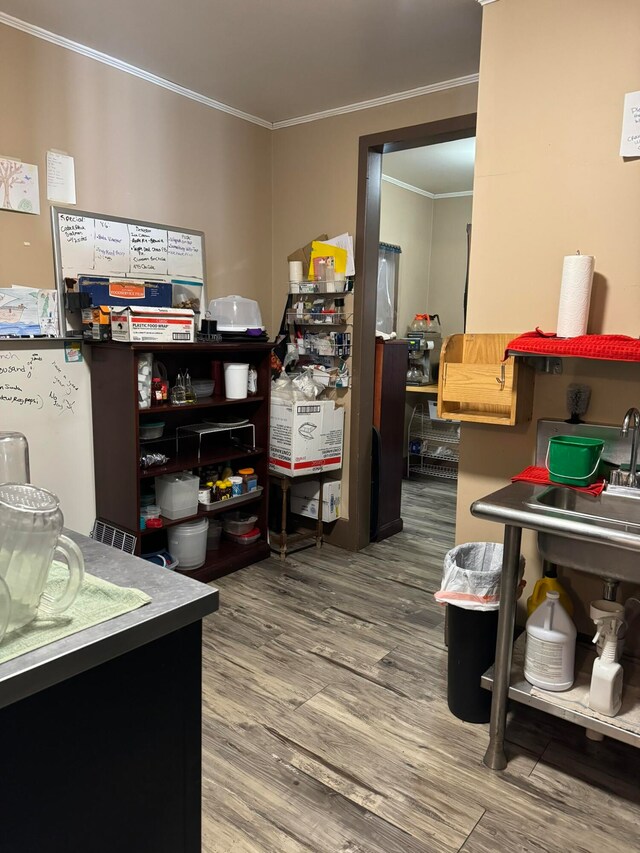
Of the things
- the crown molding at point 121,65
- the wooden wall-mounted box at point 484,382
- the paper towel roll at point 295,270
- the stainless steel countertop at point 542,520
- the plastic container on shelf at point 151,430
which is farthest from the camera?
the paper towel roll at point 295,270

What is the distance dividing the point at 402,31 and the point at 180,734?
2779 millimetres

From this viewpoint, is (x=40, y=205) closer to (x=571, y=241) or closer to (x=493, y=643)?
(x=571, y=241)

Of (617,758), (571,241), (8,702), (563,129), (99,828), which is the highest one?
(563,129)

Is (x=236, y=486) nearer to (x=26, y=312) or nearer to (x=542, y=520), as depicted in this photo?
(x=26, y=312)

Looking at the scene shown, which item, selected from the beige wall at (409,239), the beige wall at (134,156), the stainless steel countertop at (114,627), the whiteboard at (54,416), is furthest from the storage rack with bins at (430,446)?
the stainless steel countertop at (114,627)

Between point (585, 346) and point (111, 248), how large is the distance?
2.26 m

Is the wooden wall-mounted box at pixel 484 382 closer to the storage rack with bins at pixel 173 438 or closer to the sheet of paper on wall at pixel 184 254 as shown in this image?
the storage rack with bins at pixel 173 438

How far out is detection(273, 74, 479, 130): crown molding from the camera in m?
3.05

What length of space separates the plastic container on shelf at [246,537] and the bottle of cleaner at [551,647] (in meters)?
1.92

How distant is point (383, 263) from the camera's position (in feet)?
18.0

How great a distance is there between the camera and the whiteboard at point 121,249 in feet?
9.22

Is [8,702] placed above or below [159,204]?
below

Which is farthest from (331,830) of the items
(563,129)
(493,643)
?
(563,129)

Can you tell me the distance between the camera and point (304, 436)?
11.3 ft
